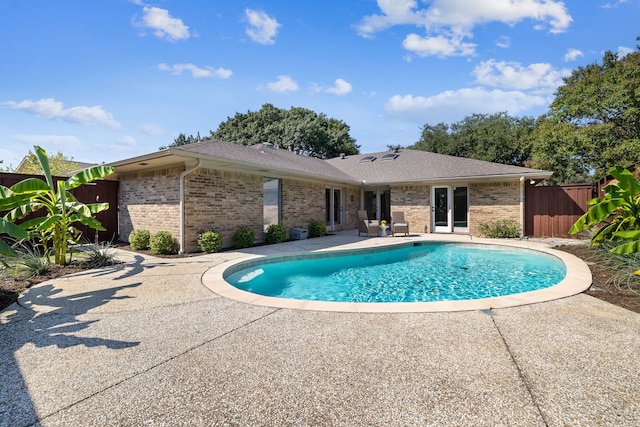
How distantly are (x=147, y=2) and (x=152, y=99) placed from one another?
4.39 metres

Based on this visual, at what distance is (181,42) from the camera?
1093cm

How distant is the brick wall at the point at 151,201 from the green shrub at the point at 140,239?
1.14ft

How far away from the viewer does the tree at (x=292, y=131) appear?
32.2 m

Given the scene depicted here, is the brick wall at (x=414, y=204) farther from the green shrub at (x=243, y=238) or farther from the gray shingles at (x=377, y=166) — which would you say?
the green shrub at (x=243, y=238)

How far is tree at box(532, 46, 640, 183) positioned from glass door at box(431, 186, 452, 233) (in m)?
11.6

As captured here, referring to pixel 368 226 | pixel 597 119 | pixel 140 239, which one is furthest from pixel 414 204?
pixel 597 119

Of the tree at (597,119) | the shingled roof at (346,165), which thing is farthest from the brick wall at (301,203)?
the tree at (597,119)

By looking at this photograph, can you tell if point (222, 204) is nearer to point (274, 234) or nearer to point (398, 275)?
point (274, 234)

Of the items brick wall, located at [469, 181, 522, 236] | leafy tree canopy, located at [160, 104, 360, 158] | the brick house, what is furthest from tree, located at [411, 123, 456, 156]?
brick wall, located at [469, 181, 522, 236]

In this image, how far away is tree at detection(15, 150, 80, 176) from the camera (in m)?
19.6

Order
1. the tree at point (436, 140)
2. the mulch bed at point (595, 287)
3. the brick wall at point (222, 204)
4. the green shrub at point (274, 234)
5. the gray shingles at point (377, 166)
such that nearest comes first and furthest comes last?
the mulch bed at point (595, 287)
the brick wall at point (222, 204)
the gray shingles at point (377, 166)
the green shrub at point (274, 234)
the tree at point (436, 140)

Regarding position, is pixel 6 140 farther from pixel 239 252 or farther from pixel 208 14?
Answer: pixel 239 252

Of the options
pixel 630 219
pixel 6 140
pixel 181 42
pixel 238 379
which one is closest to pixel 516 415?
pixel 238 379

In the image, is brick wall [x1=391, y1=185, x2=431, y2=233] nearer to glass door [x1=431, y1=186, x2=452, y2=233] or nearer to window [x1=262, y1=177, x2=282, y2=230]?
glass door [x1=431, y1=186, x2=452, y2=233]
